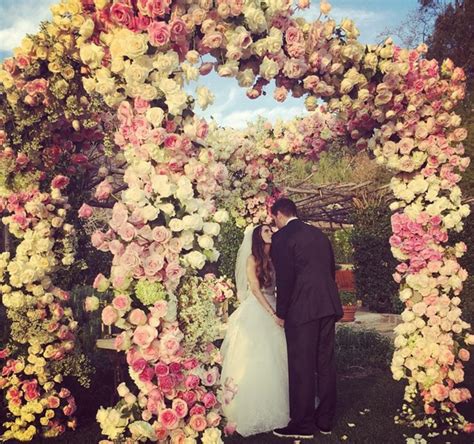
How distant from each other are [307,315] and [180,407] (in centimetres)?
200

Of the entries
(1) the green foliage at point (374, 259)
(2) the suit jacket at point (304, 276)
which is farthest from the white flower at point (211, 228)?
(1) the green foliage at point (374, 259)

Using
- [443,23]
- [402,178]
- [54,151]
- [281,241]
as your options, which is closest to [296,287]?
[281,241]

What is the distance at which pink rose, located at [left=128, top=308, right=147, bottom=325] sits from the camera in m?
3.33

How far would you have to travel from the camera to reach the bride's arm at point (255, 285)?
19.1 ft

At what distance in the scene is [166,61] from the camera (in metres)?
3.37

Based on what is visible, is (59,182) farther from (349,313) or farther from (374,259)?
(374,259)

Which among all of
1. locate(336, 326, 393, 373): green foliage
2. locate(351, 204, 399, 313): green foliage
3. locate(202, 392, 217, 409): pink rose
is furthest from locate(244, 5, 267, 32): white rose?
locate(351, 204, 399, 313): green foliage

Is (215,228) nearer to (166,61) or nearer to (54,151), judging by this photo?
(166,61)

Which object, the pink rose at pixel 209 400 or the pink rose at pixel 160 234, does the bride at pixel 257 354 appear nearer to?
the pink rose at pixel 209 400

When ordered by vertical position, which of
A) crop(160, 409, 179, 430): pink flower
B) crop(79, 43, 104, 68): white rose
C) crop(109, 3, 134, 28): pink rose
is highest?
crop(109, 3, 134, 28): pink rose

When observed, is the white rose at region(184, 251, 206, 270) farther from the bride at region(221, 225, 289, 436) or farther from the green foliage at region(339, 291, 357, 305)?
the green foliage at region(339, 291, 357, 305)

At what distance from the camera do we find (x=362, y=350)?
8.87m

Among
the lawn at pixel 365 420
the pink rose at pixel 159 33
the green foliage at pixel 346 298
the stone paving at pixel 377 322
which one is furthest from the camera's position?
the green foliage at pixel 346 298

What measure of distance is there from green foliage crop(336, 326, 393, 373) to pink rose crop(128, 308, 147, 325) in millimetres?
5175
